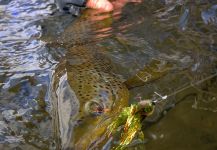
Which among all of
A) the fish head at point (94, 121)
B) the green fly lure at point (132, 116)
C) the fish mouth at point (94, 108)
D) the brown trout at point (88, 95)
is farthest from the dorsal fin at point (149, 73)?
the green fly lure at point (132, 116)

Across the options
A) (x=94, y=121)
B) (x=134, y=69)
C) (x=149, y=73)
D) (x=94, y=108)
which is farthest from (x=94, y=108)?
(x=134, y=69)

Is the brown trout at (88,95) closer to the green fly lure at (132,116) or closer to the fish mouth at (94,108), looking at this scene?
the fish mouth at (94,108)

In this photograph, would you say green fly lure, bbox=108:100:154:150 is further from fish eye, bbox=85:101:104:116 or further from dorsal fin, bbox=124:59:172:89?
dorsal fin, bbox=124:59:172:89

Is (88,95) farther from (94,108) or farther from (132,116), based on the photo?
(132,116)

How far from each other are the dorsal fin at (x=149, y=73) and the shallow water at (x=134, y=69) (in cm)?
5

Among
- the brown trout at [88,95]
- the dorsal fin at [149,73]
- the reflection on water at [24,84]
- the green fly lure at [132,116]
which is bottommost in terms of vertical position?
the reflection on water at [24,84]

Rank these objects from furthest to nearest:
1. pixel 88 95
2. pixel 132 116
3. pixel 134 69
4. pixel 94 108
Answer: pixel 134 69 < pixel 88 95 < pixel 94 108 < pixel 132 116

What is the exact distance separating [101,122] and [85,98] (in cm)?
32

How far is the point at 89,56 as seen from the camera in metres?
3.10

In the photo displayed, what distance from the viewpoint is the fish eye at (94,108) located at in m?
1.96

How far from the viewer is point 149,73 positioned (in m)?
2.70

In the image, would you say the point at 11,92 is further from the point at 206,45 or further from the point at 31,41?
the point at 206,45

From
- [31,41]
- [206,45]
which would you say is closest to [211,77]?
[206,45]

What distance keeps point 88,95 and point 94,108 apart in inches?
8.3
